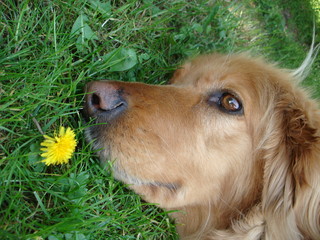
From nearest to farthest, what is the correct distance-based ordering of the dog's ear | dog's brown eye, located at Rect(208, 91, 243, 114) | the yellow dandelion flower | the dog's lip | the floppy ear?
the yellow dandelion flower, the floppy ear, the dog's lip, dog's brown eye, located at Rect(208, 91, 243, 114), the dog's ear

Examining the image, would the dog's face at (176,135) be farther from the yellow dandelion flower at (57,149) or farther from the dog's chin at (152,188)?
the yellow dandelion flower at (57,149)

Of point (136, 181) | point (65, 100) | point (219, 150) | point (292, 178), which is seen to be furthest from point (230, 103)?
point (65, 100)

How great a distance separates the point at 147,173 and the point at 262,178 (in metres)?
0.96

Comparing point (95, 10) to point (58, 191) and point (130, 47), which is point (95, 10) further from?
→ point (58, 191)

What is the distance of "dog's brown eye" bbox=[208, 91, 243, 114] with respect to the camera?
261 centimetres

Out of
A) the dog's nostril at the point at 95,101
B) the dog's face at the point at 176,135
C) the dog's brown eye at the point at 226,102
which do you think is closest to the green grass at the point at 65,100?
the dog's nostril at the point at 95,101

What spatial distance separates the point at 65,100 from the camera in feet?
8.39

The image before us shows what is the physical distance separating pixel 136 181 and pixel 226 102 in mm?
997

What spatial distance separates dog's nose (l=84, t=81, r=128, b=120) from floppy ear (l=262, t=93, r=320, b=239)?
4.14 ft

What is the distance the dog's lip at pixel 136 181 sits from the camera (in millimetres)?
2430

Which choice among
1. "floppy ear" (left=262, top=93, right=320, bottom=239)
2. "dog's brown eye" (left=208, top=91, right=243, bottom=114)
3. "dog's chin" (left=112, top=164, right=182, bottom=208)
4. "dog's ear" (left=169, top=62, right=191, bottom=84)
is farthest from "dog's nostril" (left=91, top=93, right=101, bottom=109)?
"floppy ear" (left=262, top=93, right=320, bottom=239)

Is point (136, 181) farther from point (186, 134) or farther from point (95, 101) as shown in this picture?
point (95, 101)

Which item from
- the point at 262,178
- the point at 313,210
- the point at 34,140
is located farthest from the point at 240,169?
the point at 34,140

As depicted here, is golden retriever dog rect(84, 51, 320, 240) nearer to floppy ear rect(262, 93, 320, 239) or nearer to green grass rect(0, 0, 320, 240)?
floppy ear rect(262, 93, 320, 239)
